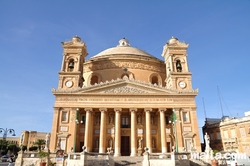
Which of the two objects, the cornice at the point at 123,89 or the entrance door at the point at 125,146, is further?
the entrance door at the point at 125,146

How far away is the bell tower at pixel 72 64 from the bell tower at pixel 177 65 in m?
15.0

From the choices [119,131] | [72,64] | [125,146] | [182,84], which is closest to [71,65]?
[72,64]

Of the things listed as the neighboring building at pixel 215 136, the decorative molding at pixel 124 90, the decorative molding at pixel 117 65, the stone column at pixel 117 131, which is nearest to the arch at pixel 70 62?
the decorative molding at pixel 117 65

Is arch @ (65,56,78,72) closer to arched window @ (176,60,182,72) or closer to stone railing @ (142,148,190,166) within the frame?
arched window @ (176,60,182,72)

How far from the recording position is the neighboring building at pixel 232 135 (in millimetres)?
31684

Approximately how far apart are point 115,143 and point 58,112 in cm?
934

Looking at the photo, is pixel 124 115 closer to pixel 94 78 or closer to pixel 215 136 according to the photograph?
pixel 94 78

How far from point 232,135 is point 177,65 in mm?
14299

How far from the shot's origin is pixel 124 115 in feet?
110

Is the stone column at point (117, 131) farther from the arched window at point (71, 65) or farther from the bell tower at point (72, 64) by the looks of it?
the arched window at point (71, 65)

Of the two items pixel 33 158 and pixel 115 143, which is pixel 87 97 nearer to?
pixel 115 143

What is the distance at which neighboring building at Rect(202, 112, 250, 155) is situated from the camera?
3168cm

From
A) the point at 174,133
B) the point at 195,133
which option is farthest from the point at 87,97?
the point at 195,133

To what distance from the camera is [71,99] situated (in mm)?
31266
